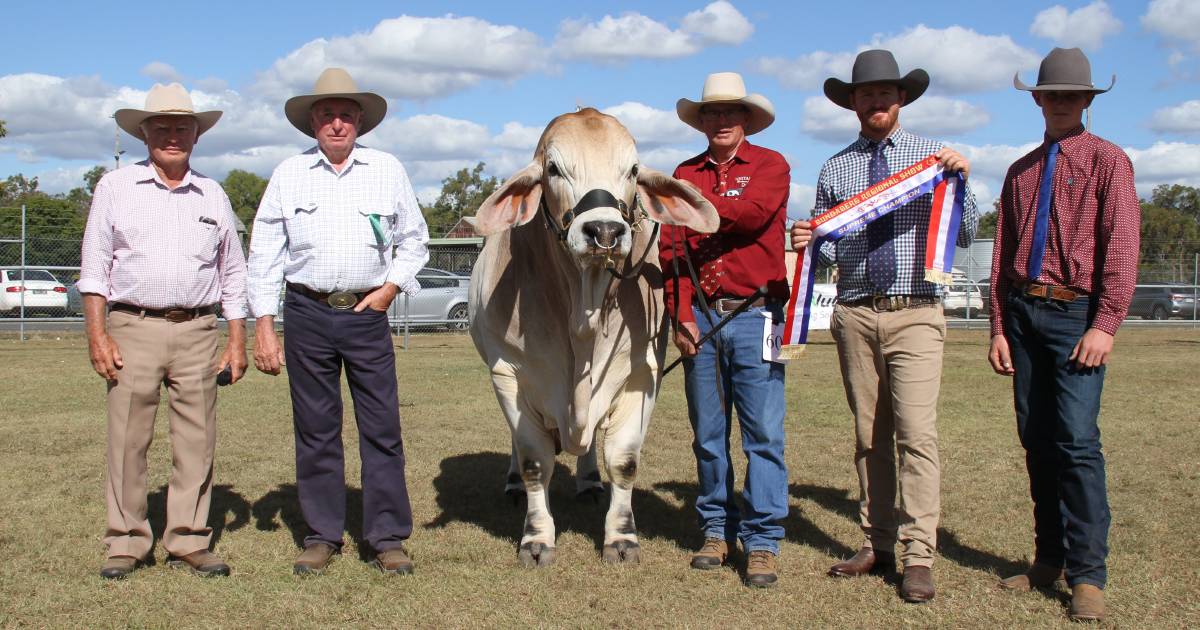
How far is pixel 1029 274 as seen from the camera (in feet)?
16.0

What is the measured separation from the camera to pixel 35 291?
20.2m

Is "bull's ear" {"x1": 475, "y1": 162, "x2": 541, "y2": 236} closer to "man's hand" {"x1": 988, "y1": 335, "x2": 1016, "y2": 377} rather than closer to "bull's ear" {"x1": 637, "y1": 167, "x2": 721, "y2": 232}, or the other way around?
"bull's ear" {"x1": 637, "y1": 167, "x2": 721, "y2": 232}

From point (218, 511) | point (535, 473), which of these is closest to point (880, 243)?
point (535, 473)

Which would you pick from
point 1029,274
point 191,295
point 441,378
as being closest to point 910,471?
point 1029,274

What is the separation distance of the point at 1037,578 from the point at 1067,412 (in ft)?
3.02

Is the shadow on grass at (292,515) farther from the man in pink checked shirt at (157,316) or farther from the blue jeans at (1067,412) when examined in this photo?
the blue jeans at (1067,412)

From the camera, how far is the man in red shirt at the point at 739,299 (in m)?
5.31

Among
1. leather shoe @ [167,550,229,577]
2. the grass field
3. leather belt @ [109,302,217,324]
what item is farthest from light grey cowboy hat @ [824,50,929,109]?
leather shoe @ [167,550,229,577]

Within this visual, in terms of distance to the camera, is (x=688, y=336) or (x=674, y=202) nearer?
(x=674, y=202)

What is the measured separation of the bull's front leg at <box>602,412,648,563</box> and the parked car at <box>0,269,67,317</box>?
17898 millimetres

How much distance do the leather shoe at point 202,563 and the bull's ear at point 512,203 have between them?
7.24ft

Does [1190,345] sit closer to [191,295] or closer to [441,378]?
[441,378]

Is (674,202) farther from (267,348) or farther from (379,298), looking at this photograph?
(267,348)

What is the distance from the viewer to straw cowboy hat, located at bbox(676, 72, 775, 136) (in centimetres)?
530
